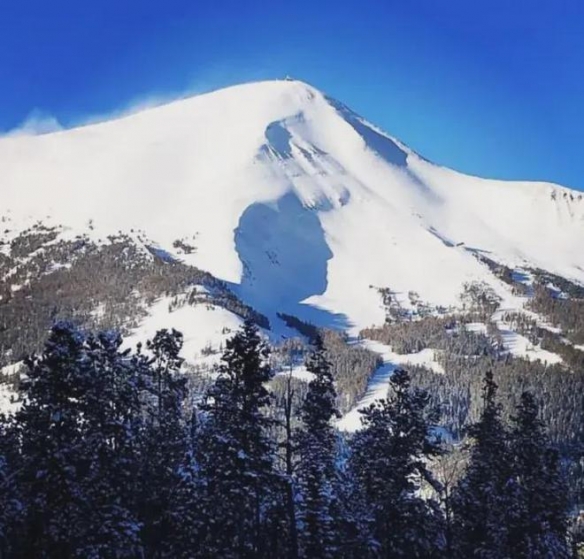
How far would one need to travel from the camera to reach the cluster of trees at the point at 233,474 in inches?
1235

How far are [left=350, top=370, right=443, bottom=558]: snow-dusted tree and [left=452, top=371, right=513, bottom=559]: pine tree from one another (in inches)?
157

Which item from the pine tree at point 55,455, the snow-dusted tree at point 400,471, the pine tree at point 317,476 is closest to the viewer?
the pine tree at point 55,455

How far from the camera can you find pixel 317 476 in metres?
40.8

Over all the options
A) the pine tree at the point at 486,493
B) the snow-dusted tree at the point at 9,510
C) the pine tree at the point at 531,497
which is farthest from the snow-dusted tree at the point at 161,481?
the pine tree at the point at 531,497

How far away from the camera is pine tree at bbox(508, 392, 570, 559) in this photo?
149 ft

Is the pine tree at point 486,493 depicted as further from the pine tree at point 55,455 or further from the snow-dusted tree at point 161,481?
the pine tree at point 55,455

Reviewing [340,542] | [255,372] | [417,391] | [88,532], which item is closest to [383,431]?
[417,391]

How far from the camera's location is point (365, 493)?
47656 millimetres

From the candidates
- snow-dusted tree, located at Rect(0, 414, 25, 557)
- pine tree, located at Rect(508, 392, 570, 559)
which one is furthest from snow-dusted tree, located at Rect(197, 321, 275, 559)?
pine tree, located at Rect(508, 392, 570, 559)

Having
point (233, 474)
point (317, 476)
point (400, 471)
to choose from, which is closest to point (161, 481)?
point (233, 474)

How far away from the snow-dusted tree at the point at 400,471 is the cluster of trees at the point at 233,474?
0.11m

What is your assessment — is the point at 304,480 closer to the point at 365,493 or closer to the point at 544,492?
the point at 365,493

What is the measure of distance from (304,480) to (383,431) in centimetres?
583

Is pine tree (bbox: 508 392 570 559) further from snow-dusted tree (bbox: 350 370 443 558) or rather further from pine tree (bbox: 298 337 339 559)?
pine tree (bbox: 298 337 339 559)
